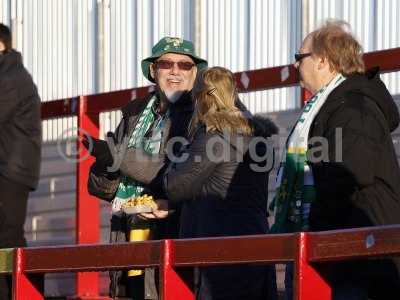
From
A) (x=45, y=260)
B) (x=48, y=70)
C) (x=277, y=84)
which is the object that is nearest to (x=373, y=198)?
(x=45, y=260)

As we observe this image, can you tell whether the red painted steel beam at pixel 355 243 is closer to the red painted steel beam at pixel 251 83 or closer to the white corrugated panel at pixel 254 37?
the red painted steel beam at pixel 251 83

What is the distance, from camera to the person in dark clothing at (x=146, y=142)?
6.92 meters

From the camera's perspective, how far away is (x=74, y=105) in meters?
9.49

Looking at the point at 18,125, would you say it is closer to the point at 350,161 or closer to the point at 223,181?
the point at 223,181

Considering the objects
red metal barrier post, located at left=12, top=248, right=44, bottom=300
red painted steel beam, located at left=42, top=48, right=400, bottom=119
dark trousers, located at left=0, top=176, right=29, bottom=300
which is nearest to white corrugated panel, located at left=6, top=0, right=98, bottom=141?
red painted steel beam, located at left=42, top=48, right=400, bottom=119

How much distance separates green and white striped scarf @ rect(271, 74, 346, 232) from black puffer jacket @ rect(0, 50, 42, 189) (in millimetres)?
2388

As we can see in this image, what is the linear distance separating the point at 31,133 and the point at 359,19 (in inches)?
80.9

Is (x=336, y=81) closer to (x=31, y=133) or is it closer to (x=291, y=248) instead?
(x=291, y=248)

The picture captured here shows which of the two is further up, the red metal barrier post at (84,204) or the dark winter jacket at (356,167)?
the dark winter jacket at (356,167)

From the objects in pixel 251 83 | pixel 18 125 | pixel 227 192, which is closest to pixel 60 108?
pixel 18 125

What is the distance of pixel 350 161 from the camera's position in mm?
5461

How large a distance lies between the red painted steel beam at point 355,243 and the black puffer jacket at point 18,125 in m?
3.47

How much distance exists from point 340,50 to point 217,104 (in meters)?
0.72

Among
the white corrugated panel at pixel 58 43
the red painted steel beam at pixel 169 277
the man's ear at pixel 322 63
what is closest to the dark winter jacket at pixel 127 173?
the man's ear at pixel 322 63
